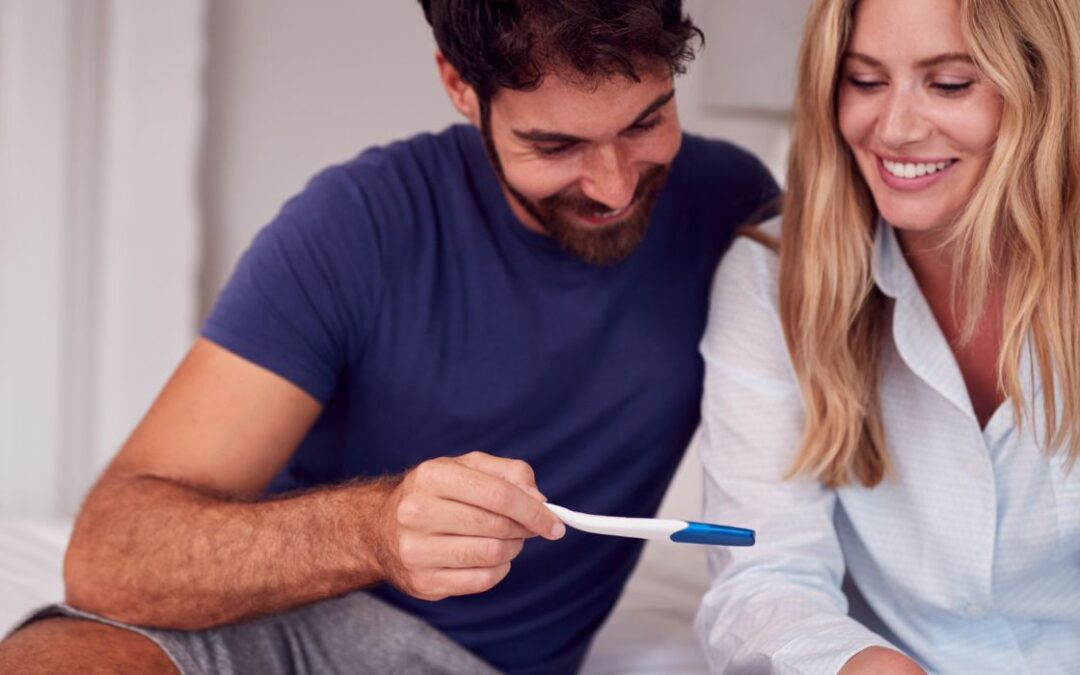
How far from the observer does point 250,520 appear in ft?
4.55

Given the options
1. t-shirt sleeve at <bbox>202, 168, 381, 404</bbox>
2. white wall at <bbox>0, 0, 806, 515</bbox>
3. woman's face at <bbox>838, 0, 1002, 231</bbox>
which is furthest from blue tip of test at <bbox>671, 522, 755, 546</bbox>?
white wall at <bbox>0, 0, 806, 515</bbox>

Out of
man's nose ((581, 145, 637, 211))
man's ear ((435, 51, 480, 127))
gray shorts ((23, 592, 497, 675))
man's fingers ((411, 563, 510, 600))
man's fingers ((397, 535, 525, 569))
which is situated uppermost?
man's ear ((435, 51, 480, 127))

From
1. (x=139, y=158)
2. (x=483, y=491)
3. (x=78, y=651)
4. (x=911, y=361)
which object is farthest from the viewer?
(x=139, y=158)

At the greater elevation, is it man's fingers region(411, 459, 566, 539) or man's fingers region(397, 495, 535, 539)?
man's fingers region(411, 459, 566, 539)

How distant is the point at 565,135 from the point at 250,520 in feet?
1.71

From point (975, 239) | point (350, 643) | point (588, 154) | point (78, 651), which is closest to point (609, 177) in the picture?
point (588, 154)

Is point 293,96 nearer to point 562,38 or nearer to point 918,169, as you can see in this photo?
point 562,38

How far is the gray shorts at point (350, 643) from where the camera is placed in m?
1.52

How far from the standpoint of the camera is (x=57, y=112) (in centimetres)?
249

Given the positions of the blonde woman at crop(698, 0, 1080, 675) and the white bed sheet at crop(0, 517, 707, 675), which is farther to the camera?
the white bed sheet at crop(0, 517, 707, 675)

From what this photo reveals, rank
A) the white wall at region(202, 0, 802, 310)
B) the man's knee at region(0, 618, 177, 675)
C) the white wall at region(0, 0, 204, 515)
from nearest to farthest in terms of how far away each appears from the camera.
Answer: the man's knee at region(0, 618, 177, 675)
the white wall at region(0, 0, 204, 515)
the white wall at region(202, 0, 802, 310)

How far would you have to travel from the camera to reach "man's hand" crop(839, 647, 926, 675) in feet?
3.99

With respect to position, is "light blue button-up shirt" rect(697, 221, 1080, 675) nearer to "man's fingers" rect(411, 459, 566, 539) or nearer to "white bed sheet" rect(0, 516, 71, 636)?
"man's fingers" rect(411, 459, 566, 539)

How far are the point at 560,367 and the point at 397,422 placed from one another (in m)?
0.20
